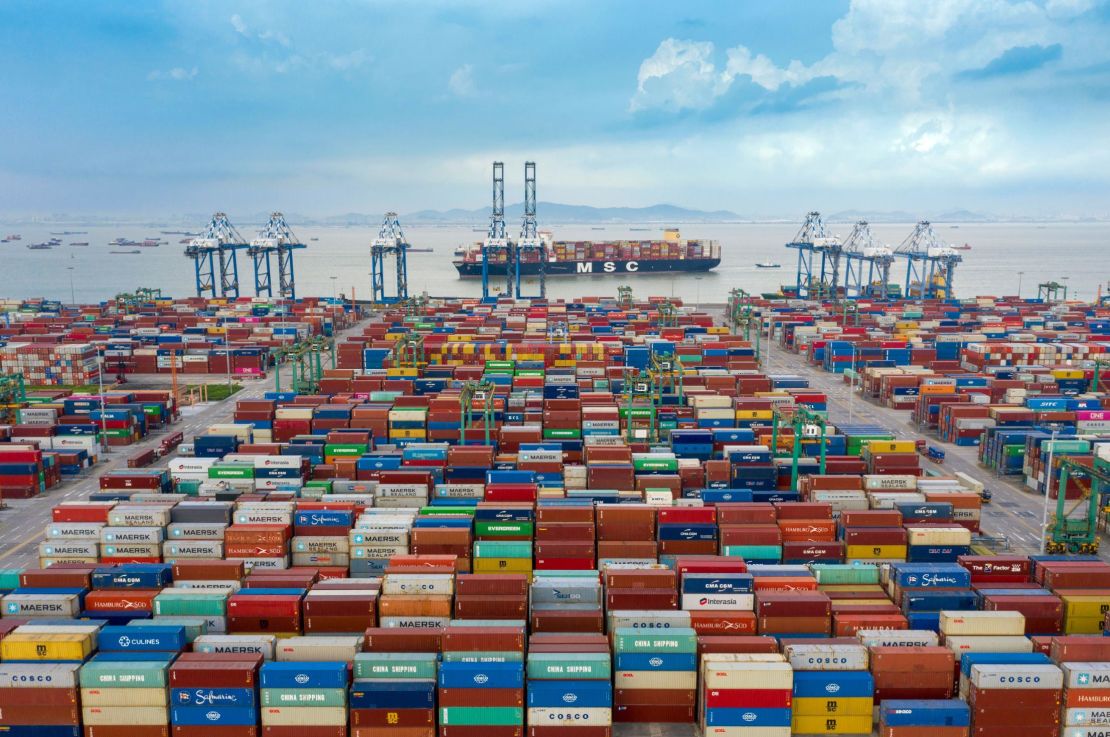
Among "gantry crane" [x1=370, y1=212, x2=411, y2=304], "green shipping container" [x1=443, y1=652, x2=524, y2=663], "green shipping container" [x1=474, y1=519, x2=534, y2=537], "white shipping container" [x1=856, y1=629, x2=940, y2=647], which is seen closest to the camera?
"green shipping container" [x1=443, y1=652, x2=524, y2=663]

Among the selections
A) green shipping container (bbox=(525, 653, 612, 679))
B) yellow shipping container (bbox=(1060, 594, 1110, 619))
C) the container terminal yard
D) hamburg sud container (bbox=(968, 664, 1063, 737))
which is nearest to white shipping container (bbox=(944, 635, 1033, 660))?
the container terminal yard

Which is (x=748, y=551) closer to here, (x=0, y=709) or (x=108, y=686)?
(x=108, y=686)

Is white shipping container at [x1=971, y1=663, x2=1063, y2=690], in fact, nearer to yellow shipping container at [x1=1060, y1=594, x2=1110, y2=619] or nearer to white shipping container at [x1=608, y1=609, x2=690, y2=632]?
yellow shipping container at [x1=1060, y1=594, x2=1110, y2=619]

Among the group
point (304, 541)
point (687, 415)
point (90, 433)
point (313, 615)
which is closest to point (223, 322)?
point (90, 433)

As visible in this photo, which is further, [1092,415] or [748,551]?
[1092,415]

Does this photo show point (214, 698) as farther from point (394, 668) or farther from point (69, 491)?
point (69, 491)

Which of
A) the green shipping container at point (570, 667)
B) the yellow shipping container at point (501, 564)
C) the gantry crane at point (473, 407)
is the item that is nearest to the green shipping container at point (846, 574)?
the green shipping container at point (570, 667)
